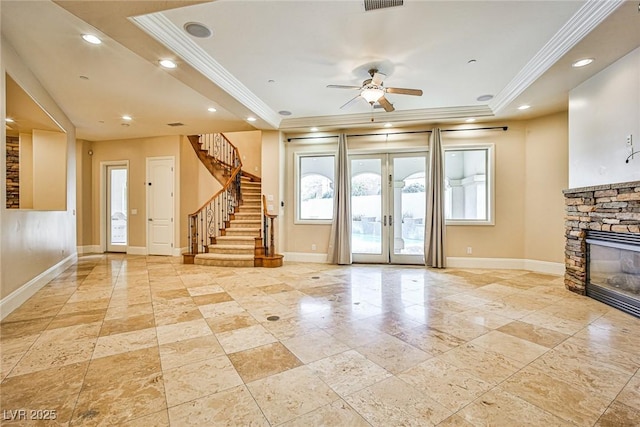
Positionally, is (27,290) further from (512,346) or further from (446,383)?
(512,346)

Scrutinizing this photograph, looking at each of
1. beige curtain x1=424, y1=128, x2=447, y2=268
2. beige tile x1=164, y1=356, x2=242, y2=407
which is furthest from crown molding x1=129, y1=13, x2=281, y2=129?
beige curtain x1=424, y1=128, x2=447, y2=268

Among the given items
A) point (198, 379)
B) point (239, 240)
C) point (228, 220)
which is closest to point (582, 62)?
point (198, 379)

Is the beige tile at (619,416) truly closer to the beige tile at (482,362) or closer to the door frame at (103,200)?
the beige tile at (482,362)

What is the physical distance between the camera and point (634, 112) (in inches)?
127

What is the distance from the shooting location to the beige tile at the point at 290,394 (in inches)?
66.8

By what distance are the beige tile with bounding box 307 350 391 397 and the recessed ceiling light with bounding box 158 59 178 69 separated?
3533 mm

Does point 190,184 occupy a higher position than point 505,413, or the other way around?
point 190,184

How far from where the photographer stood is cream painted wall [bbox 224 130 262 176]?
31.8 ft

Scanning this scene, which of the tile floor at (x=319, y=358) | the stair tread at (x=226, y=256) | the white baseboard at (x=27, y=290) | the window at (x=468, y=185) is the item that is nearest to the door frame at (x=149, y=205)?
the stair tread at (x=226, y=256)

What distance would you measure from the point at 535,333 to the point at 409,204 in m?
3.69

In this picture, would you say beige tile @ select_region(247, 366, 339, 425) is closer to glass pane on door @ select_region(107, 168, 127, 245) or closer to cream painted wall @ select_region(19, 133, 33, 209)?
cream painted wall @ select_region(19, 133, 33, 209)

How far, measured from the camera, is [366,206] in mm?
6430

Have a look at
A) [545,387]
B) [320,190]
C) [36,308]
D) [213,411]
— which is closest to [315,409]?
[213,411]

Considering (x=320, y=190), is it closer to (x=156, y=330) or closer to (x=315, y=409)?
(x=156, y=330)
